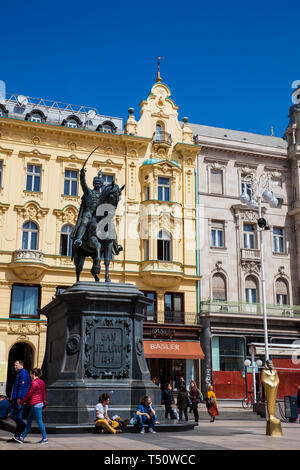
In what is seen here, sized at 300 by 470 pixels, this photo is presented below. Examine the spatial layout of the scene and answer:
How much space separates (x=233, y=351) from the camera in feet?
115

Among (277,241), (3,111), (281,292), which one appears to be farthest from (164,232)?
(3,111)

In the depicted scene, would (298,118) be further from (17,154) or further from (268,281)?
(17,154)

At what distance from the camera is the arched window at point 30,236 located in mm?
33938

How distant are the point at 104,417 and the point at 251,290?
91.2ft

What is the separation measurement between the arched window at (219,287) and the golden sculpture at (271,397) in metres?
24.1

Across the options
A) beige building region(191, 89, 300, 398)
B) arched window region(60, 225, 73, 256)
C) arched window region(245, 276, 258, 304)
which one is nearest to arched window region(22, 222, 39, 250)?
arched window region(60, 225, 73, 256)

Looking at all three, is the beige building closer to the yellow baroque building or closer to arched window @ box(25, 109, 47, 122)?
the yellow baroque building

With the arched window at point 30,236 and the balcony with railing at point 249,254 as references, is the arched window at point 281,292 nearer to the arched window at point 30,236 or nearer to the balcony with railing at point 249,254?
the balcony with railing at point 249,254

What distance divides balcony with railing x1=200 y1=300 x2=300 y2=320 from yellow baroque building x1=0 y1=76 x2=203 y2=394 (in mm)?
1015

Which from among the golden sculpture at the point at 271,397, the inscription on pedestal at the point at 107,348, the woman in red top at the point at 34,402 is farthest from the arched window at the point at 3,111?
the woman in red top at the point at 34,402

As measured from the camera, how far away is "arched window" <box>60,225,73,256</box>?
3456 centimetres
